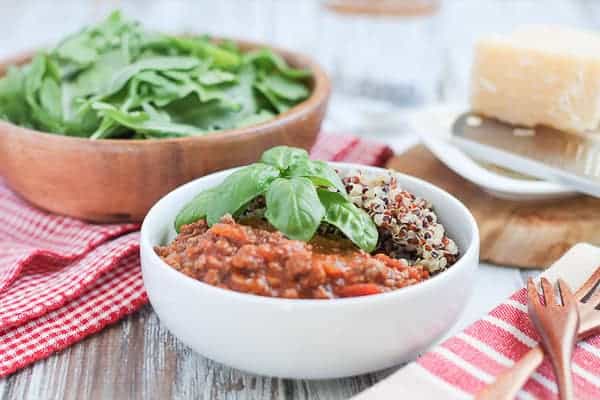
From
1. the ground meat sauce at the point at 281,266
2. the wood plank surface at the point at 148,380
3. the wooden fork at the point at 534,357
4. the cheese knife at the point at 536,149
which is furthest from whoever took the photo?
the cheese knife at the point at 536,149

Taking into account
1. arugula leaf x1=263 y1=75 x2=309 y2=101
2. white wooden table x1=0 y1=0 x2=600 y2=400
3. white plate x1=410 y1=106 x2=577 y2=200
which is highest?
arugula leaf x1=263 y1=75 x2=309 y2=101

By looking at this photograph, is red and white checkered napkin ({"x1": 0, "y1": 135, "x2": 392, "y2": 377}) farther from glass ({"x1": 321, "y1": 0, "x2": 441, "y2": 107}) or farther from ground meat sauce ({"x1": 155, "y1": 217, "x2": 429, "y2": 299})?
glass ({"x1": 321, "y1": 0, "x2": 441, "y2": 107})

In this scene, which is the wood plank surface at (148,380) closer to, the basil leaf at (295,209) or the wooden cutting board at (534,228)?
the basil leaf at (295,209)

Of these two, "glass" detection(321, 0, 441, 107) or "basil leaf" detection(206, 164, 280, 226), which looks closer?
"basil leaf" detection(206, 164, 280, 226)

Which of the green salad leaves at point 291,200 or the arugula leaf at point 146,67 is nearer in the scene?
the green salad leaves at point 291,200

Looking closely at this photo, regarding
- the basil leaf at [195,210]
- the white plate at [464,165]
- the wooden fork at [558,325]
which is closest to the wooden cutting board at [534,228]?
the white plate at [464,165]

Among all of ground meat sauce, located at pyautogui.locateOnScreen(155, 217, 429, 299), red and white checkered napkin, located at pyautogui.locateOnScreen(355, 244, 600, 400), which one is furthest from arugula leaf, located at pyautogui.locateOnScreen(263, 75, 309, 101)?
red and white checkered napkin, located at pyautogui.locateOnScreen(355, 244, 600, 400)

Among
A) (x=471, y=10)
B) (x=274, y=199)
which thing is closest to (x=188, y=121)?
(x=274, y=199)
